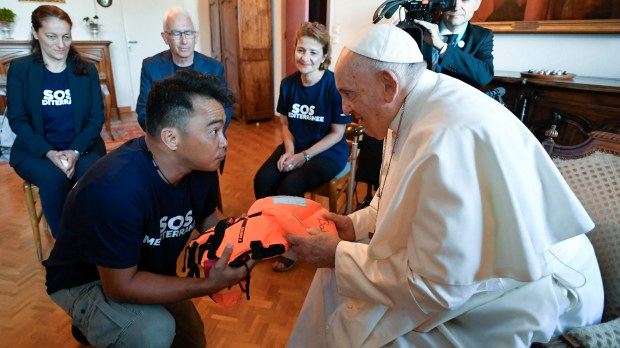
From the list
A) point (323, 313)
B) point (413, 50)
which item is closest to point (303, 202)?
point (323, 313)

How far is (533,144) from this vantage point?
3.43 feet

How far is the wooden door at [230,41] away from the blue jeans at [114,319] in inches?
177

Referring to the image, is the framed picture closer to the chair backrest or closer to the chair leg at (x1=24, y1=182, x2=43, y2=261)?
the chair backrest

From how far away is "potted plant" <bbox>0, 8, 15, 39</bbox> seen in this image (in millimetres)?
5371

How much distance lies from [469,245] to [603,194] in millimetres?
691

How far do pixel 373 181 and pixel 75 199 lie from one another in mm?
2046

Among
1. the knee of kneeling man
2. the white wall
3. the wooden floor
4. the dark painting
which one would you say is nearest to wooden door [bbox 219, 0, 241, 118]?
the white wall

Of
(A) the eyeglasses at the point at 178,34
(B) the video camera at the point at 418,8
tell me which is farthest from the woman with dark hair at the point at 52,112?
(B) the video camera at the point at 418,8

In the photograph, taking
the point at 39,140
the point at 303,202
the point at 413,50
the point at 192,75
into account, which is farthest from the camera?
the point at 39,140

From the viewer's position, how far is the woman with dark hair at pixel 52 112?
91.3 inches

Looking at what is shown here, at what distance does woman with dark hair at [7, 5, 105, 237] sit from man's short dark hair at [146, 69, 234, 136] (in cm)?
149

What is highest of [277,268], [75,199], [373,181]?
[75,199]

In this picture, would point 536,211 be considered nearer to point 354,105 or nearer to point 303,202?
point 354,105

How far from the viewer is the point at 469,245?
0.93 meters
